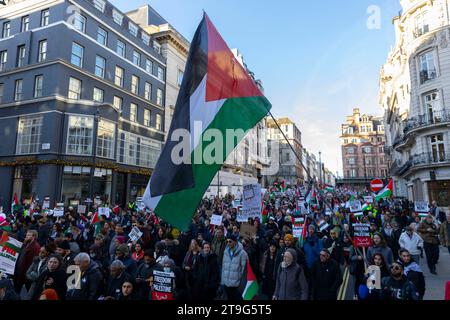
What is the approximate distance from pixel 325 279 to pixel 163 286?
3.01m

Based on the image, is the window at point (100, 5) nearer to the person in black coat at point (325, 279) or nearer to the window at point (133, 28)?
the window at point (133, 28)

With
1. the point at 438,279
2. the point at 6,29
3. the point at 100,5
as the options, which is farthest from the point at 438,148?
the point at 6,29

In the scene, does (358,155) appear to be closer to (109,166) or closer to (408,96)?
(408,96)

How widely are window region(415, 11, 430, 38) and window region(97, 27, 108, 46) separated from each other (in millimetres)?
31820

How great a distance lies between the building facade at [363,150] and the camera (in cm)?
9212

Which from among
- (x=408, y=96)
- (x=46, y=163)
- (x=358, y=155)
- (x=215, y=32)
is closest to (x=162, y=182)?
(x=215, y=32)

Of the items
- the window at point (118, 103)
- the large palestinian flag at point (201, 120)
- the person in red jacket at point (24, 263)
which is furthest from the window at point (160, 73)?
the large palestinian flag at point (201, 120)

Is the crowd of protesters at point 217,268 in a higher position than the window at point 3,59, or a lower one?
lower

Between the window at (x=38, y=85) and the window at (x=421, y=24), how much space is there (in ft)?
120

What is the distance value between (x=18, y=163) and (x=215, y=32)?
2690cm

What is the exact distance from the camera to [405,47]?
34094mm

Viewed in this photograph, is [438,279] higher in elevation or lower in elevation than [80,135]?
lower

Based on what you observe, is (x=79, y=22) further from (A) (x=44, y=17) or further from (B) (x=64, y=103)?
(B) (x=64, y=103)

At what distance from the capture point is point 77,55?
2767 cm
